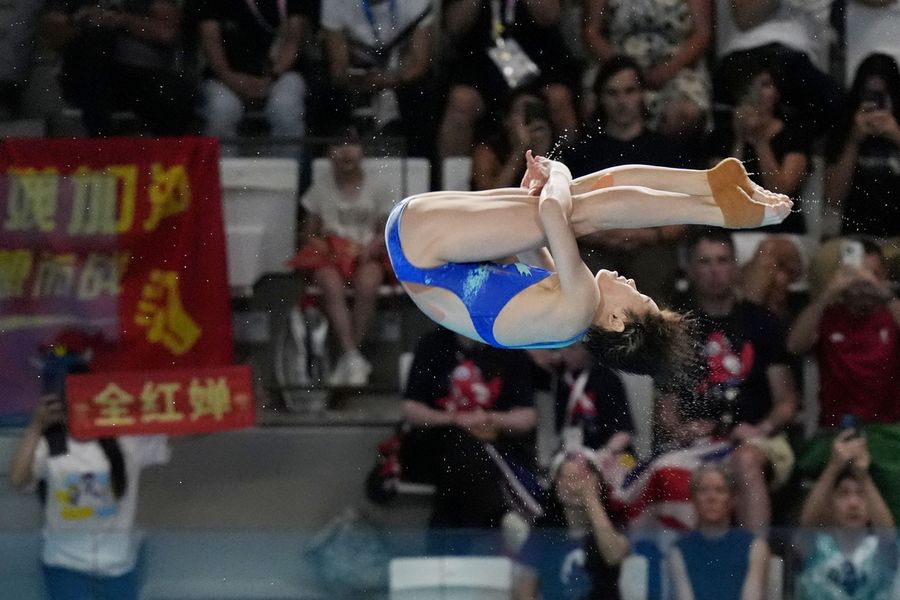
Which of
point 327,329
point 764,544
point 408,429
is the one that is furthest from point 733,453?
point 327,329

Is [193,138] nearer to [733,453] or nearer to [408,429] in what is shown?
[408,429]

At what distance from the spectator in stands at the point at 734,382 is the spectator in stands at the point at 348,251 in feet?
4.10

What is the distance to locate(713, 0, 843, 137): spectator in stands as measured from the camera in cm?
613

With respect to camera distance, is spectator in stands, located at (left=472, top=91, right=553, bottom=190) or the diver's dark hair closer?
the diver's dark hair

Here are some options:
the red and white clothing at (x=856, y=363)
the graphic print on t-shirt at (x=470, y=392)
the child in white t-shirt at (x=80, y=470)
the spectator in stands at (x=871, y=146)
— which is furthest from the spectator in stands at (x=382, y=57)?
the red and white clothing at (x=856, y=363)

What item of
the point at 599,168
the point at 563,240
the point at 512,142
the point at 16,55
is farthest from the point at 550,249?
the point at 16,55

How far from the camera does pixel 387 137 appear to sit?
620cm

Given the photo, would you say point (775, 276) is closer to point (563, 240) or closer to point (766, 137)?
point (766, 137)

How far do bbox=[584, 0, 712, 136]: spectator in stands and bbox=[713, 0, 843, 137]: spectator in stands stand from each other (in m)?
0.08

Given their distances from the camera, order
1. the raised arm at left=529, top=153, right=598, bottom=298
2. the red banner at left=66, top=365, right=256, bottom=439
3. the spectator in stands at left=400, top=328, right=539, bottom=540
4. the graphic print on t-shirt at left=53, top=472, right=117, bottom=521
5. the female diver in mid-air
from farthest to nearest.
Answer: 1. the red banner at left=66, top=365, right=256, bottom=439
2. the graphic print on t-shirt at left=53, top=472, right=117, bottom=521
3. the spectator in stands at left=400, top=328, right=539, bottom=540
4. the female diver in mid-air
5. the raised arm at left=529, top=153, right=598, bottom=298

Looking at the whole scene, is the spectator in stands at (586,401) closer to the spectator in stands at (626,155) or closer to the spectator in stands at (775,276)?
the spectator in stands at (626,155)

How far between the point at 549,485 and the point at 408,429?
2.02 feet

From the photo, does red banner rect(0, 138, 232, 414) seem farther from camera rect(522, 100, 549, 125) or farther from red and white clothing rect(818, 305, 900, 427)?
red and white clothing rect(818, 305, 900, 427)

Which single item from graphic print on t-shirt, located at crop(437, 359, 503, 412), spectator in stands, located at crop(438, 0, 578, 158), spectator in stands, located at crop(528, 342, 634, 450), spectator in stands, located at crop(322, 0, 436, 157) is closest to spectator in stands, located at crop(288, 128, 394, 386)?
spectator in stands, located at crop(322, 0, 436, 157)
